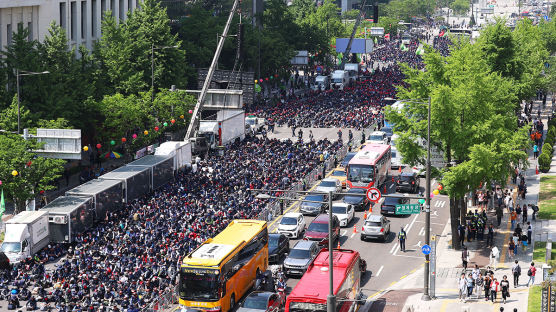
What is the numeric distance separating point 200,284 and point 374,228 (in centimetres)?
1681

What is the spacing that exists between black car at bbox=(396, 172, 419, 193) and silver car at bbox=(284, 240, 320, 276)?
20.0 meters

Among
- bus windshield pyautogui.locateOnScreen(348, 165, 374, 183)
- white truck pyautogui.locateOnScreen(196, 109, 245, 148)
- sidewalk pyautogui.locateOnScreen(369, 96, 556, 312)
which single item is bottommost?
sidewalk pyautogui.locateOnScreen(369, 96, 556, 312)

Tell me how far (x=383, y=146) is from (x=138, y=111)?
21.4 m

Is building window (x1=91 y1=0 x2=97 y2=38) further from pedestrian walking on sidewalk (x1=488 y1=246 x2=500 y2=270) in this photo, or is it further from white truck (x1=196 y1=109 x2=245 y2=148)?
pedestrian walking on sidewalk (x1=488 y1=246 x2=500 y2=270)

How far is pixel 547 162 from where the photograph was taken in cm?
7656

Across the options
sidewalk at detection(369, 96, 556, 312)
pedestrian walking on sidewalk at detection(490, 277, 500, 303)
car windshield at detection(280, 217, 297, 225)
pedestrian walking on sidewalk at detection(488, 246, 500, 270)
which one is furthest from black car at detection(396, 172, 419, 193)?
pedestrian walking on sidewalk at detection(490, 277, 500, 303)

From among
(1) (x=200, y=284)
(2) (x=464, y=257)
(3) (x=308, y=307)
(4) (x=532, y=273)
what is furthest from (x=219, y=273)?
(4) (x=532, y=273)

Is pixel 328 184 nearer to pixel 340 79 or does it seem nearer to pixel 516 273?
pixel 516 273

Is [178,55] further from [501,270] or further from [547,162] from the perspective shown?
[501,270]

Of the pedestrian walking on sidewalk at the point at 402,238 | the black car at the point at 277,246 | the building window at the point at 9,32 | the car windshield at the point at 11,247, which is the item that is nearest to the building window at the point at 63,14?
the building window at the point at 9,32

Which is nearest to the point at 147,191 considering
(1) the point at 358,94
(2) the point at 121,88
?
(2) the point at 121,88

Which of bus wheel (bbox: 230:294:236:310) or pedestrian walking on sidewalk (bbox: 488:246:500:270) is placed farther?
pedestrian walking on sidewalk (bbox: 488:246:500:270)

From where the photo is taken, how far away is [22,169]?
58.5 m

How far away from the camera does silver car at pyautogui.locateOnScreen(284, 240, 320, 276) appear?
161 feet
